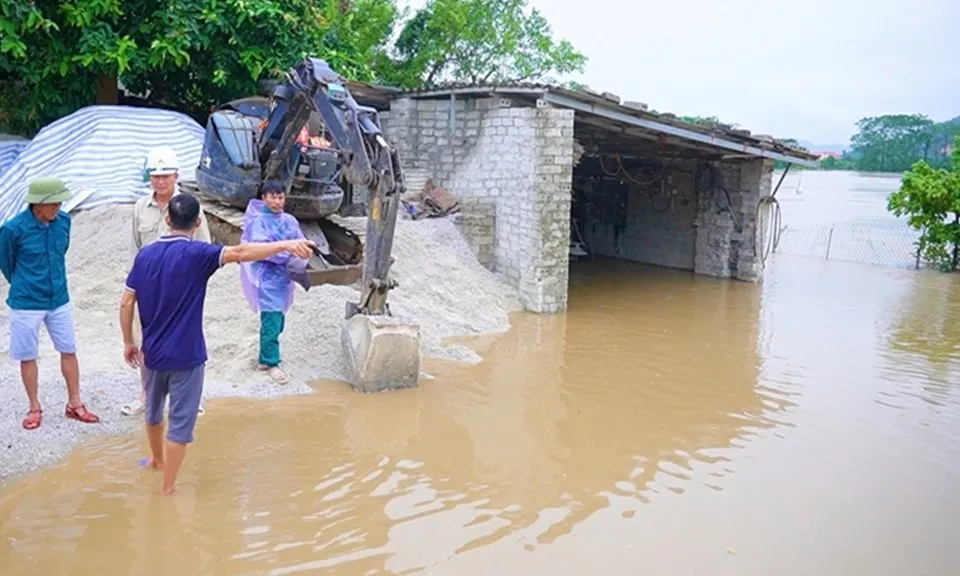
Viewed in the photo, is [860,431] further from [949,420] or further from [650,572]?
[650,572]

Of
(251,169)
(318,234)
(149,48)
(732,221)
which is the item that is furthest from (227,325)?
(732,221)

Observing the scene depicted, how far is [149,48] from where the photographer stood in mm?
11297

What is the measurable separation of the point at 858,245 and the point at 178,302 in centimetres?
1857

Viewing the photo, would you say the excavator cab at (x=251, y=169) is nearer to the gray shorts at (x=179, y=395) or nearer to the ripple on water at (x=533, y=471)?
the ripple on water at (x=533, y=471)

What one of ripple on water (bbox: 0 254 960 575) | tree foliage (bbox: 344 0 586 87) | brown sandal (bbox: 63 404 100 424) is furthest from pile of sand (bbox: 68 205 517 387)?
tree foliage (bbox: 344 0 586 87)

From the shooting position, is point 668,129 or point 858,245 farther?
point 858,245

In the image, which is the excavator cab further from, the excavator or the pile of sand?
the pile of sand

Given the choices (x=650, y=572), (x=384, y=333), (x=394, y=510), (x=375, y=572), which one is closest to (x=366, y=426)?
(x=384, y=333)

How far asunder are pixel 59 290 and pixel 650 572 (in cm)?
404

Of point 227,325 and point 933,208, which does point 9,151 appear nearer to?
point 227,325

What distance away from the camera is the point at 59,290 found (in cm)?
513

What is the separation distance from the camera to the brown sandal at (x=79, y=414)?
5.40 m

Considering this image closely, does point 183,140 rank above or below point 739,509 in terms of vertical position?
above

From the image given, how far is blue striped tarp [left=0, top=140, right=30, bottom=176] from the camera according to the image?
10.6 meters
